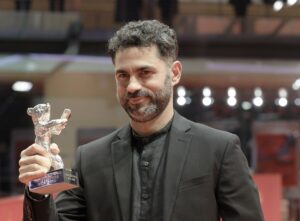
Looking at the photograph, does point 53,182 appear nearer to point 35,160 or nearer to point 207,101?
point 35,160

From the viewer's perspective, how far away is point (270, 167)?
22.8 feet

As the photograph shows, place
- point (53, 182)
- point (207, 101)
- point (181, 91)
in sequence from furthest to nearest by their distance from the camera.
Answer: point (207, 101) < point (181, 91) < point (53, 182)

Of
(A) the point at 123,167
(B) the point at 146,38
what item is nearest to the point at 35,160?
(A) the point at 123,167

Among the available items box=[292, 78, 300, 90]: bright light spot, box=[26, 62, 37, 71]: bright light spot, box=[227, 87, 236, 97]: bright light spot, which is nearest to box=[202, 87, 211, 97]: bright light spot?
box=[227, 87, 236, 97]: bright light spot

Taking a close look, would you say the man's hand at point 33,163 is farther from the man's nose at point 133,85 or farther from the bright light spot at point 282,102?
the bright light spot at point 282,102

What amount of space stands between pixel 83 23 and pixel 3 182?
2.14 metres

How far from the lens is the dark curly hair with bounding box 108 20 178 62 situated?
4.13 ft

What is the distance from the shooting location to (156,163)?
51.3 inches

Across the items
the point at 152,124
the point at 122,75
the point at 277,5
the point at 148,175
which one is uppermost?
the point at 277,5

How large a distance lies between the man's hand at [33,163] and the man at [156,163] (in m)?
0.07

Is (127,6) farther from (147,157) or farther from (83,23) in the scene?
(147,157)

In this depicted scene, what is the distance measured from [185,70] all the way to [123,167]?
6317 mm

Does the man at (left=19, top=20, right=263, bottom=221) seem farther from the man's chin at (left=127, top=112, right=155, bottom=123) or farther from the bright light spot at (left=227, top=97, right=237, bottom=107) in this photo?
the bright light spot at (left=227, top=97, right=237, bottom=107)

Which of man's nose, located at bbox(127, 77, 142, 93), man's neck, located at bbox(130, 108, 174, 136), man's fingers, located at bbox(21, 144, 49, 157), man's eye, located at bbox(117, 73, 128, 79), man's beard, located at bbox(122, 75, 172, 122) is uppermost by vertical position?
man's eye, located at bbox(117, 73, 128, 79)
